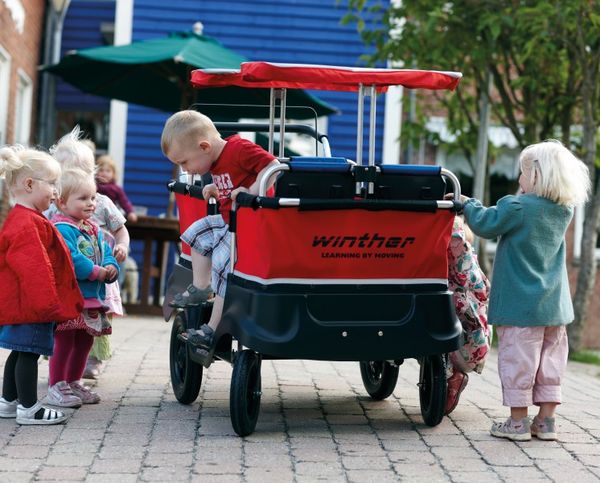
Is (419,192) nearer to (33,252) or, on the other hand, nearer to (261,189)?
(261,189)

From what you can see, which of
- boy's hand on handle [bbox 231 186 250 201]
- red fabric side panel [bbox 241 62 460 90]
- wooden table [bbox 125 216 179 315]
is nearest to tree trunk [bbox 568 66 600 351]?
wooden table [bbox 125 216 179 315]

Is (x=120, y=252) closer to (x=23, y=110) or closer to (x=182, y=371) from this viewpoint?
(x=182, y=371)

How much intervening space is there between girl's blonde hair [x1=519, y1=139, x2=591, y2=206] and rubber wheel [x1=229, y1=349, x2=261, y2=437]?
1.50 metres

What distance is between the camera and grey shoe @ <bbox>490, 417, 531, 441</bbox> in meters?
5.30

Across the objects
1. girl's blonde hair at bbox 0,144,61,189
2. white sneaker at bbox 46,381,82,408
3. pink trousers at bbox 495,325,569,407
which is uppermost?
girl's blonde hair at bbox 0,144,61,189

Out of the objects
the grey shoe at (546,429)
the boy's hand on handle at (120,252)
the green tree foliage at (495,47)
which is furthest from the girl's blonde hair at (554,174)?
the green tree foliage at (495,47)

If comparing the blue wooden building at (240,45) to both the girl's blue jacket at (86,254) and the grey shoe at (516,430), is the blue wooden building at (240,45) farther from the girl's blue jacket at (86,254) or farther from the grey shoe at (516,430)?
the grey shoe at (516,430)

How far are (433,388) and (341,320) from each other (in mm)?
634

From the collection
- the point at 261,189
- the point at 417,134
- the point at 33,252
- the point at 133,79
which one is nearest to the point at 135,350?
the point at 33,252

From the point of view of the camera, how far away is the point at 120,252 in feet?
21.1

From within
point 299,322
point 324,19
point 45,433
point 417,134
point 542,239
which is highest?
point 324,19

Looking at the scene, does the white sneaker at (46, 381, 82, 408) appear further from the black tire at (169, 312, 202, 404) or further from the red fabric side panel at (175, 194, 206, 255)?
the red fabric side panel at (175, 194, 206, 255)

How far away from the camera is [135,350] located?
8539mm

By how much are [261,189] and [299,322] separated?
0.58 metres
